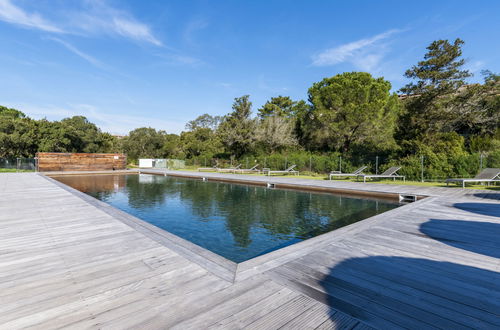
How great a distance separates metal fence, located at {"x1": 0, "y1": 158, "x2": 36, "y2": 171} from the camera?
726 inches

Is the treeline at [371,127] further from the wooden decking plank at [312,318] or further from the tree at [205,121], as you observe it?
the tree at [205,121]

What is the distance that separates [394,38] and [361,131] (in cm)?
544

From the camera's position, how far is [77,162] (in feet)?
66.9

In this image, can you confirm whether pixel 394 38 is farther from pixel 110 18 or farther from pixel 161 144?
pixel 161 144

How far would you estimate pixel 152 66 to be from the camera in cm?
1892

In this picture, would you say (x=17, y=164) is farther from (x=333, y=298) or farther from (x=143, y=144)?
(x=333, y=298)

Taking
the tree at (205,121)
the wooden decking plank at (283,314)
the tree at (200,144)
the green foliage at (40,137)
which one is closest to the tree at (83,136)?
the green foliage at (40,137)

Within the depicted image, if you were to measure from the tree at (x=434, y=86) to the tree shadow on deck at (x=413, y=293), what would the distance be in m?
12.6

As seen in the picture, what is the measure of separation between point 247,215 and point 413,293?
14.9 feet

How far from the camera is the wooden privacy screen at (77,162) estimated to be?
18.6 m

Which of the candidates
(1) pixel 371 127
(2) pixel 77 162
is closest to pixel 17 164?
(2) pixel 77 162

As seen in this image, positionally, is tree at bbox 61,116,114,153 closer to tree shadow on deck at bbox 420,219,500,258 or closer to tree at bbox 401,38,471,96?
tree at bbox 401,38,471,96

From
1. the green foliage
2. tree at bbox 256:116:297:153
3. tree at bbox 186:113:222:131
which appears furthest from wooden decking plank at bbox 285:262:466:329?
tree at bbox 186:113:222:131

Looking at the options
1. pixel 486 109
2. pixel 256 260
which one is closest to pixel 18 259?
pixel 256 260
